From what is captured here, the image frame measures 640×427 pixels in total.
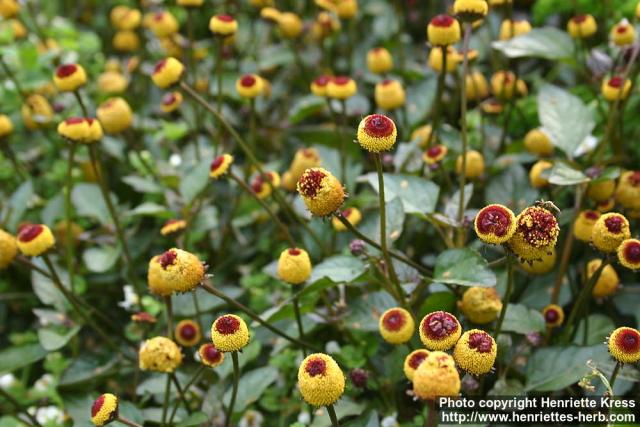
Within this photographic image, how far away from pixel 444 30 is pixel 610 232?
48 cm

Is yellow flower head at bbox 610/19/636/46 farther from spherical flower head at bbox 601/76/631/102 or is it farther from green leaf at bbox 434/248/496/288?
green leaf at bbox 434/248/496/288

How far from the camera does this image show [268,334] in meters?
1.45

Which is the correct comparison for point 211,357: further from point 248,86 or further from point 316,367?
point 248,86

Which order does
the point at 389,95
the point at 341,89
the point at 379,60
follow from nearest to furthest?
the point at 341,89
the point at 389,95
the point at 379,60

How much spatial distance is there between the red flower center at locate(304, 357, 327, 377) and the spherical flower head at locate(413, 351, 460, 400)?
0.47ft

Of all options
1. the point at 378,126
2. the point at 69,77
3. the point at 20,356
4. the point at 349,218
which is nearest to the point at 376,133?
the point at 378,126

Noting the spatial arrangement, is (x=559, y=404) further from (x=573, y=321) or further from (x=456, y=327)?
(x=456, y=327)

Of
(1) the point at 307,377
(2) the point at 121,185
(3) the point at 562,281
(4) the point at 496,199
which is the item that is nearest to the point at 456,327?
(1) the point at 307,377

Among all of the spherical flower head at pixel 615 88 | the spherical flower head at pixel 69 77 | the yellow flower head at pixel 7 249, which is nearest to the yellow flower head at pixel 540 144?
the spherical flower head at pixel 615 88

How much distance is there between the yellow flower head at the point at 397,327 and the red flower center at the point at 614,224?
1.06 feet

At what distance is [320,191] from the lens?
93 cm

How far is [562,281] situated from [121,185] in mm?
1194

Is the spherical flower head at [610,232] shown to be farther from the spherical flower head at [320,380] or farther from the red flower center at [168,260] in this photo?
the red flower center at [168,260]

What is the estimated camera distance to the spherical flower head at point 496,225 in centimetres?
87
